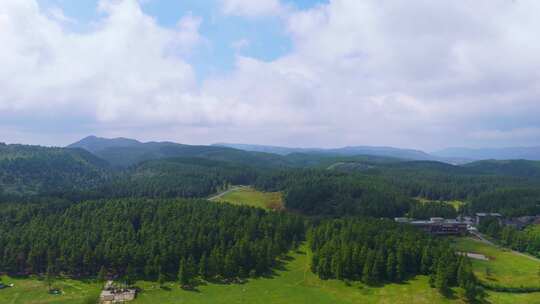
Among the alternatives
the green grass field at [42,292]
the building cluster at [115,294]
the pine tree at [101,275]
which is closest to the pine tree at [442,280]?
the building cluster at [115,294]

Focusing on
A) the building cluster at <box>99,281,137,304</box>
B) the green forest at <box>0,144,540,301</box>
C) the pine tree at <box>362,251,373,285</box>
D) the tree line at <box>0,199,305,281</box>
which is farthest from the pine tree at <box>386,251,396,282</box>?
the building cluster at <box>99,281,137,304</box>

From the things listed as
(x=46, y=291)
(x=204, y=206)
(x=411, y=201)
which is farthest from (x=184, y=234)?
(x=411, y=201)

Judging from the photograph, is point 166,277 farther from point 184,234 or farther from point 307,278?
point 307,278

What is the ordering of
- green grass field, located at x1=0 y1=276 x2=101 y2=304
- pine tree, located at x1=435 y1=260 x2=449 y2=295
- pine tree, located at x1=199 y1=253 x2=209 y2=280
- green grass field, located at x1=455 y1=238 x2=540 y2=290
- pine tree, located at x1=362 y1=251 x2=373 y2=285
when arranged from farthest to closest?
pine tree, located at x1=199 y1=253 x2=209 y2=280, green grass field, located at x1=455 y1=238 x2=540 y2=290, pine tree, located at x1=362 y1=251 x2=373 y2=285, green grass field, located at x1=0 y1=276 x2=101 y2=304, pine tree, located at x1=435 y1=260 x2=449 y2=295

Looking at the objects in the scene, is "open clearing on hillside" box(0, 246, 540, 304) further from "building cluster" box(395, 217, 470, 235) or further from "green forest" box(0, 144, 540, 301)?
"building cluster" box(395, 217, 470, 235)

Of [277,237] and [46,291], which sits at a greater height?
[277,237]

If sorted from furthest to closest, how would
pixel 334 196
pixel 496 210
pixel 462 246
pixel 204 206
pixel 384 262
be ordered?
pixel 334 196
pixel 496 210
pixel 204 206
pixel 462 246
pixel 384 262

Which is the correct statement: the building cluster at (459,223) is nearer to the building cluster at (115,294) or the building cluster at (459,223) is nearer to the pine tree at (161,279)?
the pine tree at (161,279)
